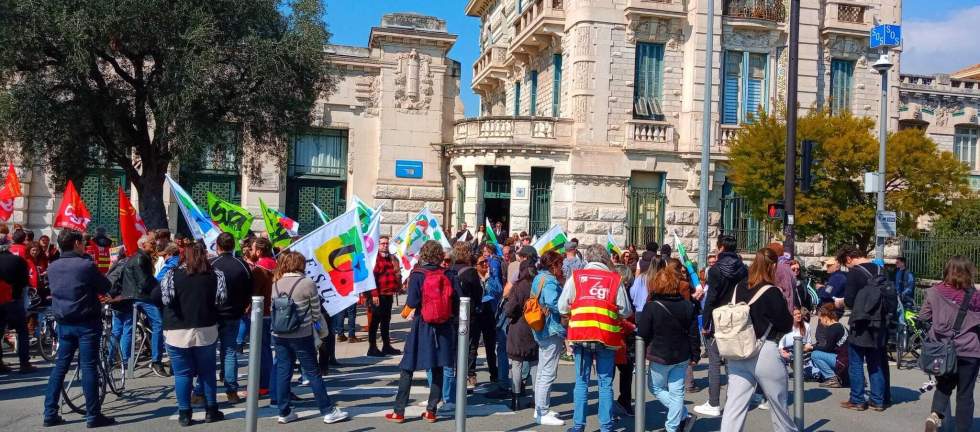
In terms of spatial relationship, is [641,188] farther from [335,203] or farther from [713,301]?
[713,301]

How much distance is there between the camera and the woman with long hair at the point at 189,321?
26.1 feet

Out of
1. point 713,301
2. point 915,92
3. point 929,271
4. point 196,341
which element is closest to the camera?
point 196,341

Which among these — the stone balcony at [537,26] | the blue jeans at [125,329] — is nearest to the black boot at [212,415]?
the blue jeans at [125,329]

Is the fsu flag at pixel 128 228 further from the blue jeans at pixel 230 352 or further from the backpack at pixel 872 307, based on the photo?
the backpack at pixel 872 307

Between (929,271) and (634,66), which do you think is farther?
(634,66)

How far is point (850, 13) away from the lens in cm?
2531

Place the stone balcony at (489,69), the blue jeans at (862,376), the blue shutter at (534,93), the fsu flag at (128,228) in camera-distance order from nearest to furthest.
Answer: the blue jeans at (862,376) < the fsu flag at (128,228) < the blue shutter at (534,93) < the stone balcony at (489,69)

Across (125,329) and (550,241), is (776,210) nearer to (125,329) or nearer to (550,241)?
(550,241)

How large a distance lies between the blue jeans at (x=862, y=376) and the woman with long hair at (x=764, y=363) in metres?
2.84

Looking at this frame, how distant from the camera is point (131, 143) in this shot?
1741 cm

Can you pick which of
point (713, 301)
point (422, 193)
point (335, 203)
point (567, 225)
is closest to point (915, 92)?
point (567, 225)

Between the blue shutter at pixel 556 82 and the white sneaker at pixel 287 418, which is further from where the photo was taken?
the blue shutter at pixel 556 82

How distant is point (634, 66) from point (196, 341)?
18.2 meters

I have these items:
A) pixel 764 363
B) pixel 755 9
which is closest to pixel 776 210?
pixel 755 9
